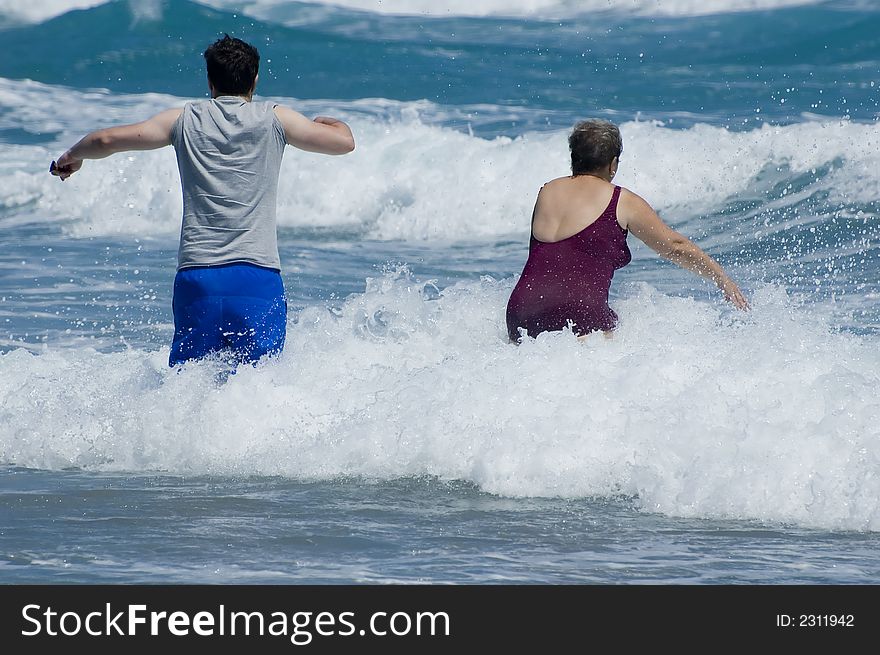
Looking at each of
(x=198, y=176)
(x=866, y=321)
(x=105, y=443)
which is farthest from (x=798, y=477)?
(x=866, y=321)

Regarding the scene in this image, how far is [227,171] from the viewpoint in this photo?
464 cm

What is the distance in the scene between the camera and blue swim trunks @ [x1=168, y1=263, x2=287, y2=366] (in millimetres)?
4680

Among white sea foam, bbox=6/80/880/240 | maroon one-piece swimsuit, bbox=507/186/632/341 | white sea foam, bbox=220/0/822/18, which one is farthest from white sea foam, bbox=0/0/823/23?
maroon one-piece swimsuit, bbox=507/186/632/341

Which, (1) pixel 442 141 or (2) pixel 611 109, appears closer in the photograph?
(1) pixel 442 141

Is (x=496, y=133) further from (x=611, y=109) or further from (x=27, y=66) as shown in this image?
(x=27, y=66)

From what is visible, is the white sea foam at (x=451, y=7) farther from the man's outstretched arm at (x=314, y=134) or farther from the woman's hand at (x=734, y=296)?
the man's outstretched arm at (x=314, y=134)

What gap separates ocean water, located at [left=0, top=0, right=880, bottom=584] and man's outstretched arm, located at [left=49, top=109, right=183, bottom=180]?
868mm

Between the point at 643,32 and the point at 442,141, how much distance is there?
7.46 m

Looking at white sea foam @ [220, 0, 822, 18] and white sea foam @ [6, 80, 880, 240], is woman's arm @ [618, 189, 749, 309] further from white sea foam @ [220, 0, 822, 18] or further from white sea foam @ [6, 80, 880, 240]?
white sea foam @ [220, 0, 822, 18]

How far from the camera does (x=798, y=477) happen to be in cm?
428

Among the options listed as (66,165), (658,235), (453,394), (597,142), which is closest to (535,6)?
(597,142)

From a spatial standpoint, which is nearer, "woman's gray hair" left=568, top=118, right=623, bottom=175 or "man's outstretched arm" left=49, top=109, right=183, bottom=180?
"man's outstretched arm" left=49, top=109, right=183, bottom=180

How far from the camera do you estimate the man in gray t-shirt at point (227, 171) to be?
181 inches

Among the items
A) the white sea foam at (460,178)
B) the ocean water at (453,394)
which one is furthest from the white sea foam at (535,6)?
the ocean water at (453,394)
